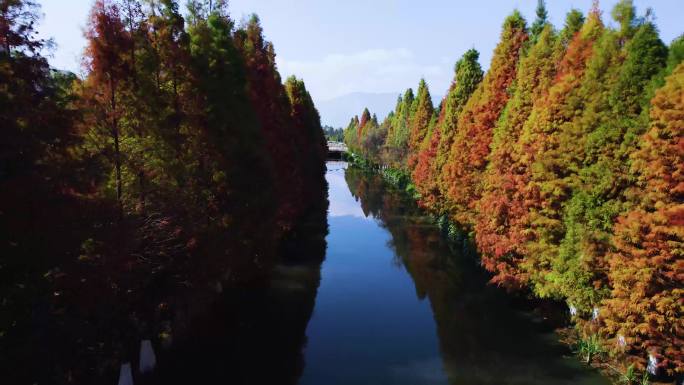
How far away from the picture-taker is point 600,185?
48.8 feet

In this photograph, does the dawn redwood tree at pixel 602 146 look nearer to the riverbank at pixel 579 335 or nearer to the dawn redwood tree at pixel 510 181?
the riverbank at pixel 579 335

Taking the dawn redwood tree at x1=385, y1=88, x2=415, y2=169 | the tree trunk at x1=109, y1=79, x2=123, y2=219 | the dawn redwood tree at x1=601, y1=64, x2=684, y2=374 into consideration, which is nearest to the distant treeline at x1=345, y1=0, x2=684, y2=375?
the dawn redwood tree at x1=601, y1=64, x2=684, y2=374

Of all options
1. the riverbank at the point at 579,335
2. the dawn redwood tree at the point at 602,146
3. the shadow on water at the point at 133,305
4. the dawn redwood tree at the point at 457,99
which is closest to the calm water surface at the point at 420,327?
the riverbank at the point at 579,335

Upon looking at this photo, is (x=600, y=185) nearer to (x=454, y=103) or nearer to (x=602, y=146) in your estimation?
(x=602, y=146)

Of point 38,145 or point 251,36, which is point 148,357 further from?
point 251,36

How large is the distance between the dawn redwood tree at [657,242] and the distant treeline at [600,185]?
0.11 ft

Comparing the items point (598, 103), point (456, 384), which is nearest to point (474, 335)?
point (456, 384)

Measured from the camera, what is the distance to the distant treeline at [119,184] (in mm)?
8453

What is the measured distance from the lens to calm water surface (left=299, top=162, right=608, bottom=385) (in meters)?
15.4

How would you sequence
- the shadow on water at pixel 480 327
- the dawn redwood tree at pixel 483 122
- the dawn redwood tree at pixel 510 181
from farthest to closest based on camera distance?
the dawn redwood tree at pixel 483 122
the dawn redwood tree at pixel 510 181
the shadow on water at pixel 480 327

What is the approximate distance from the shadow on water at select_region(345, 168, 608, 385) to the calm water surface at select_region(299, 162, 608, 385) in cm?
4

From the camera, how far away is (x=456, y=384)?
48.3 feet

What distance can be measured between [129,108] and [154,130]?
0.93m

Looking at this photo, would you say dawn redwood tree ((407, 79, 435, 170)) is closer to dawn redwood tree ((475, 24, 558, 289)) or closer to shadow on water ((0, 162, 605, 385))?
shadow on water ((0, 162, 605, 385))
